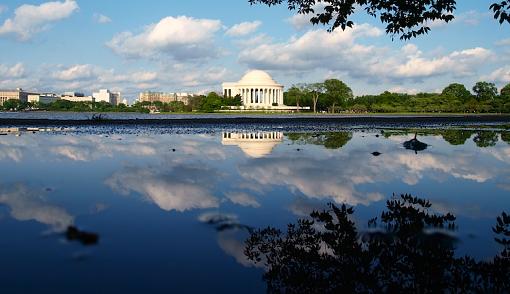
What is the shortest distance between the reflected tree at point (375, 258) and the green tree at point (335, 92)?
549ft

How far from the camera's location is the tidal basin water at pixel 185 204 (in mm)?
5672

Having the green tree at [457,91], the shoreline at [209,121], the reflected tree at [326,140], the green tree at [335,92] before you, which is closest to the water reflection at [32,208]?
the reflected tree at [326,140]

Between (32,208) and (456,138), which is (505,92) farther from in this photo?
(32,208)

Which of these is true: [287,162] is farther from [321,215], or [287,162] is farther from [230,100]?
[230,100]

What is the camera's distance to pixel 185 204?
960cm

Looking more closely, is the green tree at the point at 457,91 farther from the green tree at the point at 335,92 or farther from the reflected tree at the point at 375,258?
the reflected tree at the point at 375,258

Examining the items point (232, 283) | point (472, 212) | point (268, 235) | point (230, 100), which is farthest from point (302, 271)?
point (230, 100)

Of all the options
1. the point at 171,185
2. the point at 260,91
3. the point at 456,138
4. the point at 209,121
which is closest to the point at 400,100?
the point at 260,91

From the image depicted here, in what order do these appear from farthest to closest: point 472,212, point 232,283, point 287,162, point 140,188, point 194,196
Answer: point 287,162, point 140,188, point 194,196, point 472,212, point 232,283

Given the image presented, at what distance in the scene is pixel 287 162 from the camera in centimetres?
1684

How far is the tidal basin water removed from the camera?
567 cm

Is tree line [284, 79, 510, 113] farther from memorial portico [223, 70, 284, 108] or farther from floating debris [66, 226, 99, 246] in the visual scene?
floating debris [66, 226, 99, 246]

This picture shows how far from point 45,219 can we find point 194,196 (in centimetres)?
324

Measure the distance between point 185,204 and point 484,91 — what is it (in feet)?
580
